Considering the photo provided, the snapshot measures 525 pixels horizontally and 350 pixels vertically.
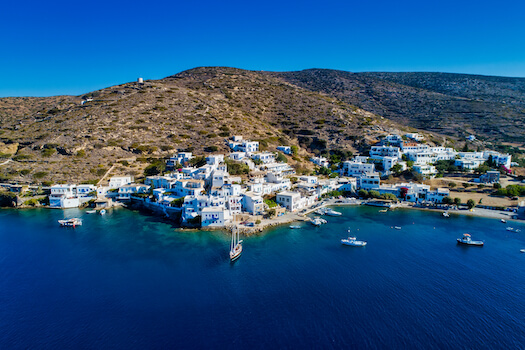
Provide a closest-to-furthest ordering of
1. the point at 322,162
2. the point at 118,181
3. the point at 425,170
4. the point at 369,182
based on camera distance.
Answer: the point at 118,181
the point at 369,182
the point at 425,170
the point at 322,162

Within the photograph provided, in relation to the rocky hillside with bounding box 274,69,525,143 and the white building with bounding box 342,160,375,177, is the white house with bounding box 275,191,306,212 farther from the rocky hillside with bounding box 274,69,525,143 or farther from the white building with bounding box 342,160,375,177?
the rocky hillside with bounding box 274,69,525,143

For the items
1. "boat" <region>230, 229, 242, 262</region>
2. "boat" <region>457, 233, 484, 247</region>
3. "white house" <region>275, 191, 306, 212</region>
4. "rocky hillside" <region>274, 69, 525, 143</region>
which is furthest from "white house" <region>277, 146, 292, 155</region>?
"rocky hillside" <region>274, 69, 525, 143</region>

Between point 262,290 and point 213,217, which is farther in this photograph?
point 213,217

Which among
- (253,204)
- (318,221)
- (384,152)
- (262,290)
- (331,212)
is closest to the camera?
(262,290)

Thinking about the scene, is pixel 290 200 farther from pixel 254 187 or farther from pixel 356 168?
pixel 356 168

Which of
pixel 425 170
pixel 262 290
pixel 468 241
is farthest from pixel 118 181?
pixel 425 170

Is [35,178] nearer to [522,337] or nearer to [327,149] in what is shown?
[327,149]

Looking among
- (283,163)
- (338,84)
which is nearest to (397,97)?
(338,84)

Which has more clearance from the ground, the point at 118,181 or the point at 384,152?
the point at 384,152
